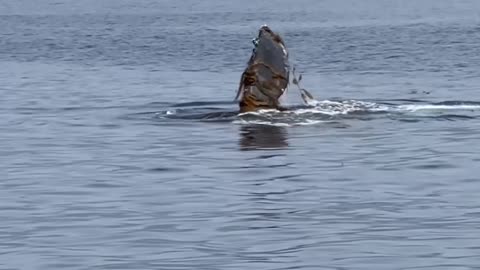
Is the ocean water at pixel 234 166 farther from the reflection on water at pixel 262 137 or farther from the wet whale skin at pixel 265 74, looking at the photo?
the wet whale skin at pixel 265 74

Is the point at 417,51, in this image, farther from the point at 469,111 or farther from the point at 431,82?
the point at 469,111

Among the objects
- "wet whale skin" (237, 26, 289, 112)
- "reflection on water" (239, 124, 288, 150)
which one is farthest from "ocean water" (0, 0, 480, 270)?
"wet whale skin" (237, 26, 289, 112)

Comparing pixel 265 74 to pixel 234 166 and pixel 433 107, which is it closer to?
pixel 433 107

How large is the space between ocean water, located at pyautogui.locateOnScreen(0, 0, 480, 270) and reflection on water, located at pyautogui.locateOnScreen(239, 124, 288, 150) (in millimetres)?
47

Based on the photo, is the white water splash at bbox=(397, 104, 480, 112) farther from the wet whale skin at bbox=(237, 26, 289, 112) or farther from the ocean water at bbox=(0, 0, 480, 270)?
the wet whale skin at bbox=(237, 26, 289, 112)

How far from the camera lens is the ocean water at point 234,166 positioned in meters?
17.7

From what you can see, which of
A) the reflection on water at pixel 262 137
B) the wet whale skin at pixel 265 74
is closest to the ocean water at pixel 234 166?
the reflection on water at pixel 262 137

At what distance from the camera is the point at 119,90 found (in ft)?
139

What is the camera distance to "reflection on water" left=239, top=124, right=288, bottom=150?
89.7ft

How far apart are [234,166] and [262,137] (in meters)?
3.65

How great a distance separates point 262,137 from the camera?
93.5 feet

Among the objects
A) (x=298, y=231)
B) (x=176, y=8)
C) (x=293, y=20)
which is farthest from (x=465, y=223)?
(x=176, y=8)

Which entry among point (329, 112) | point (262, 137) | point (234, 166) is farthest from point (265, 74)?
point (234, 166)

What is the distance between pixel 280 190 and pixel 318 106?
36.9 feet
